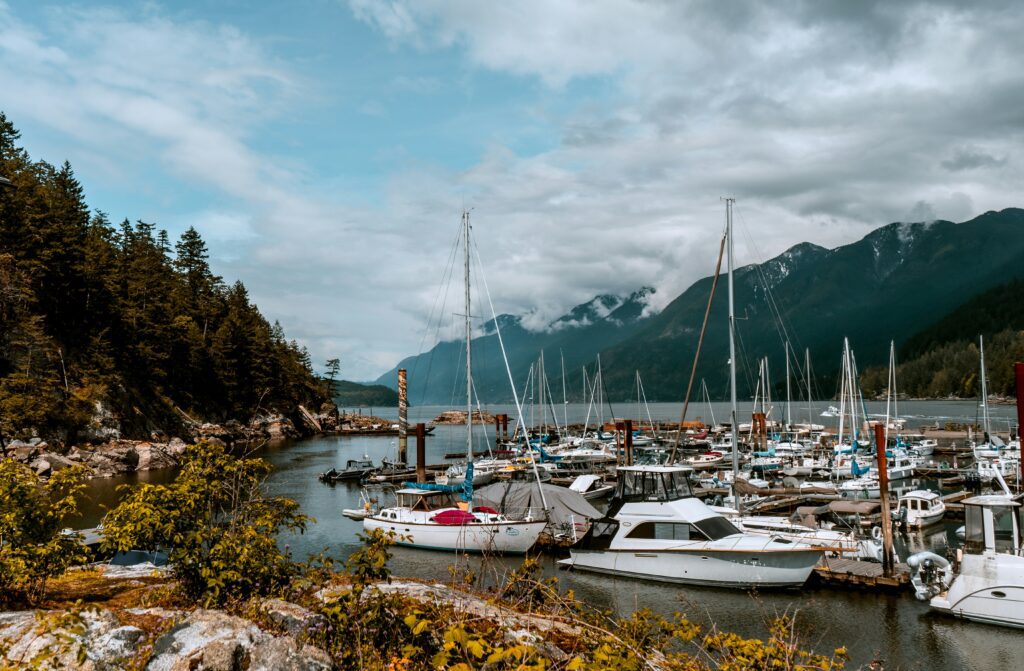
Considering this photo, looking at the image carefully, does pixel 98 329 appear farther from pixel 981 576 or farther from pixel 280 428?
pixel 981 576

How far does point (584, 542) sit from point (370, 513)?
12951mm

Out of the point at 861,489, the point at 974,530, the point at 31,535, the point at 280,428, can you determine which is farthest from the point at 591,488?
the point at 280,428

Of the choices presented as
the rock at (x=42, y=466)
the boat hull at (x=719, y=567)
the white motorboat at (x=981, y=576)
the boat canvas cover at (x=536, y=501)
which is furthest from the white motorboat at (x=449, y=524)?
the rock at (x=42, y=466)

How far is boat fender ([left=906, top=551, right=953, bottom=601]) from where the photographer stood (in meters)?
19.2

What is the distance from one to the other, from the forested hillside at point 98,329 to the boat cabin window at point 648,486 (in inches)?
1135

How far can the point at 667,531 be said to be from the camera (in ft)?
72.9

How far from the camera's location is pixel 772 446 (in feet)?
213

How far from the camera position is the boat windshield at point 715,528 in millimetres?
21859

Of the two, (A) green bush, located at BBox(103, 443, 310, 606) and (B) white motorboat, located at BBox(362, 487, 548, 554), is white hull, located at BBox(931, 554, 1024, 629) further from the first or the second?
(A) green bush, located at BBox(103, 443, 310, 606)

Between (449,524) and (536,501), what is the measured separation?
3.75 meters

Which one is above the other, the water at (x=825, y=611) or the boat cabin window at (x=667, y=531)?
the boat cabin window at (x=667, y=531)

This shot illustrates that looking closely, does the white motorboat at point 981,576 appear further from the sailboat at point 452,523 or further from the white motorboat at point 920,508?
the sailboat at point 452,523

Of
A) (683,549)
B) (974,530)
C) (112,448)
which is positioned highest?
(974,530)

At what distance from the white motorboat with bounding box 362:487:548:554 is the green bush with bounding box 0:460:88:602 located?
16800 mm
